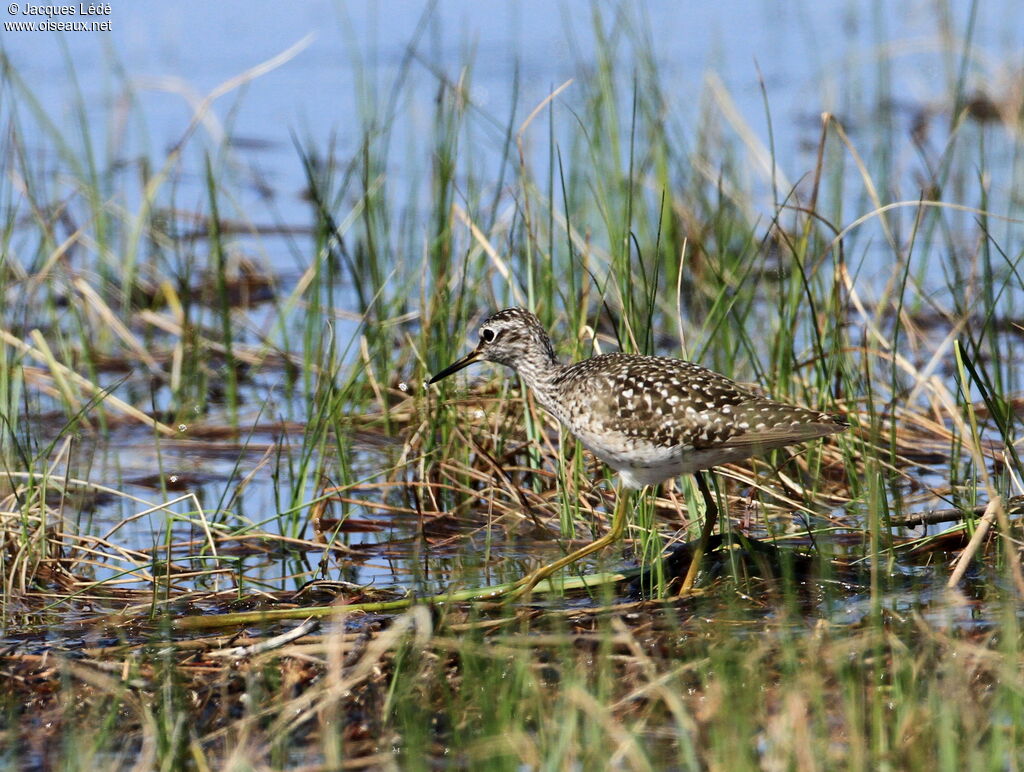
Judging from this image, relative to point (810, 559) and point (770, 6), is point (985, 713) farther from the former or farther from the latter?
point (770, 6)

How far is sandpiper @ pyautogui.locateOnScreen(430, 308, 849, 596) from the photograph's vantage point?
19.7 ft

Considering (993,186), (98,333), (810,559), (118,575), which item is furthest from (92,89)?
(810,559)

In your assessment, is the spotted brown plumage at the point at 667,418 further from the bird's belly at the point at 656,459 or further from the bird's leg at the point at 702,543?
the bird's leg at the point at 702,543

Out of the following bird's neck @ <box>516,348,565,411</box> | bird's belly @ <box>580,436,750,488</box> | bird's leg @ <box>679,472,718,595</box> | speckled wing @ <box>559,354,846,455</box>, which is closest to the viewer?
speckled wing @ <box>559,354,846,455</box>

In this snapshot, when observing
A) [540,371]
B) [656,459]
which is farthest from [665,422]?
[540,371]

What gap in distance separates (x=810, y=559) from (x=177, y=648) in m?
2.58

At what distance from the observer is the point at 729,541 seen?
6039 mm

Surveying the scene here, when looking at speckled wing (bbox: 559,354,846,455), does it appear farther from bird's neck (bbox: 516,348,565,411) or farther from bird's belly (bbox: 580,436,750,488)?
bird's neck (bbox: 516,348,565,411)

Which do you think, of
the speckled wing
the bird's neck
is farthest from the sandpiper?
the bird's neck

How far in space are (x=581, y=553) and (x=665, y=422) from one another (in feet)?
2.22

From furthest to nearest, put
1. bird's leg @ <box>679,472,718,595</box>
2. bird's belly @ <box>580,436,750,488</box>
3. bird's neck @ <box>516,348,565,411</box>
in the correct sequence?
bird's neck @ <box>516,348,565,411</box> < bird's leg @ <box>679,472,718,595</box> < bird's belly @ <box>580,436,750,488</box>

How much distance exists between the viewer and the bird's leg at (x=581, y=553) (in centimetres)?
604

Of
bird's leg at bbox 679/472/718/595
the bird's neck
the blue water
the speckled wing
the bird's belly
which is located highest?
the blue water

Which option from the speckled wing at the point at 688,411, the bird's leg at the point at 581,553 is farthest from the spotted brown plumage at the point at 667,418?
the bird's leg at the point at 581,553
